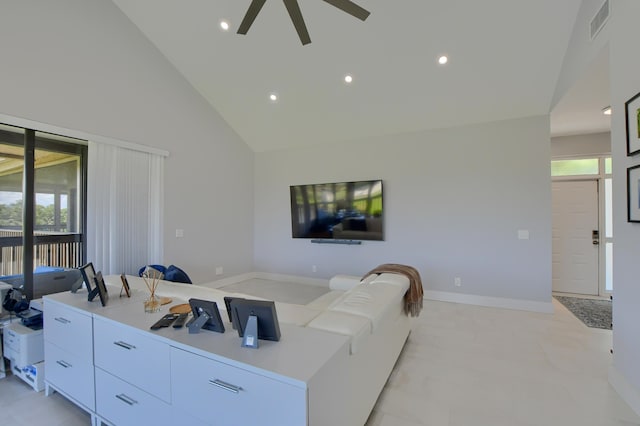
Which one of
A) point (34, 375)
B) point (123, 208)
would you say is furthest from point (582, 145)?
point (34, 375)

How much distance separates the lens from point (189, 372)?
132 cm

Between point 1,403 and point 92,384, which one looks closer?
point 92,384

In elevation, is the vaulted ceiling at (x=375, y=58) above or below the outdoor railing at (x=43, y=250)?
above

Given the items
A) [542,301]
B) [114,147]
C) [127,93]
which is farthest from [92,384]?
[542,301]

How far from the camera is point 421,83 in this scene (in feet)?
13.0

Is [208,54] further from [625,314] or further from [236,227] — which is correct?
[625,314]

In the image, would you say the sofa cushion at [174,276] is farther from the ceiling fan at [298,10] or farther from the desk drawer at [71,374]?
the ceiling fan at [298,10]

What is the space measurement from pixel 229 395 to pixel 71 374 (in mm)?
1563

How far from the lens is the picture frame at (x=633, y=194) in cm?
200

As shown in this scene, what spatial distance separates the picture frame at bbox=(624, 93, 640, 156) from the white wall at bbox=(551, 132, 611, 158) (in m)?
3.51

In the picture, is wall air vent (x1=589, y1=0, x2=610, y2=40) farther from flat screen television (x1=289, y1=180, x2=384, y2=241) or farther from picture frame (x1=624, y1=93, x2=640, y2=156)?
flat screen television (x1=289, y1=180, x2=384, y2=241)

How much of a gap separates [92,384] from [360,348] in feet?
5.59

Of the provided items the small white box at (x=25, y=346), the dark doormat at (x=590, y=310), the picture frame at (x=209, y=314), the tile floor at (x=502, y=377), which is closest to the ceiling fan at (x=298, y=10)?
the picture frame at (x=209, y=314)

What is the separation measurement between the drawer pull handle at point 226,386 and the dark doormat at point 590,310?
4.42 meters
